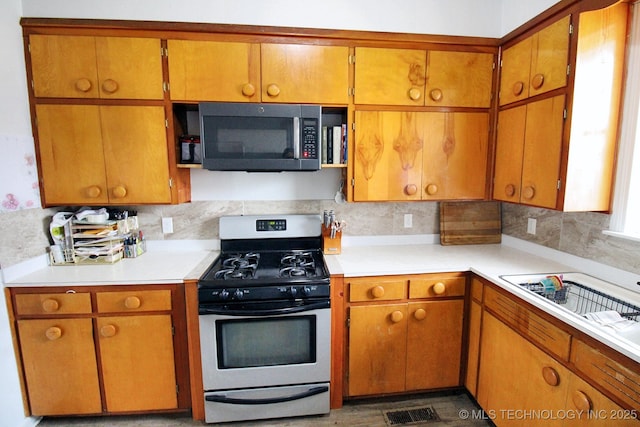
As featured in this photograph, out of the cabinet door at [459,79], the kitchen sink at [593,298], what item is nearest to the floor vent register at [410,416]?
the kitchen sink at [593,298]

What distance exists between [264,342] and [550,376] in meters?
1.32

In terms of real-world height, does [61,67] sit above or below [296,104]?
above

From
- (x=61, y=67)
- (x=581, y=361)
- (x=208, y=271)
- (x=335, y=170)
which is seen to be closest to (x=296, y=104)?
(x=335, y=170)

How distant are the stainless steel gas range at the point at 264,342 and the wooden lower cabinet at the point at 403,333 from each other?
0.20 metres

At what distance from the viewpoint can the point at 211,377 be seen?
62.2 inches

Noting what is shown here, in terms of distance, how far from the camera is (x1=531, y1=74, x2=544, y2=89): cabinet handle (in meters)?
1.52

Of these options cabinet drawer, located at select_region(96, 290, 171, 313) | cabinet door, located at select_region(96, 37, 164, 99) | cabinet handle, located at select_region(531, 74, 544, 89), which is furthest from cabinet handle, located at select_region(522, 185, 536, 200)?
cabinet door, located at select_region(96, 37, 164, 99)

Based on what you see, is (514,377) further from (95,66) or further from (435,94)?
(95,66)

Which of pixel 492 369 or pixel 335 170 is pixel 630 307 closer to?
pixel 492 369

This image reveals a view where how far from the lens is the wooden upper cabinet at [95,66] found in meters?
1.60

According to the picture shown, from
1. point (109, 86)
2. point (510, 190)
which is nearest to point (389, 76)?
point (510, 190)

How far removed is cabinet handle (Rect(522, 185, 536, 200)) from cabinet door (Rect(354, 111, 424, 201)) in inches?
22.8

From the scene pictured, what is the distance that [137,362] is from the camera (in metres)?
1.60

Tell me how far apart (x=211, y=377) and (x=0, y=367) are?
1022 millimetres
